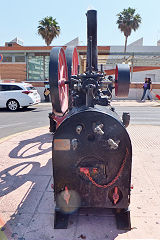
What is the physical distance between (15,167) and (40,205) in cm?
172

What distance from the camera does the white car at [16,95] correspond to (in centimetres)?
1333

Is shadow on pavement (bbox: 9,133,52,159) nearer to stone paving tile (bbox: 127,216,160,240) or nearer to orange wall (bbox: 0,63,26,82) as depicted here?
stone paving tile (bbox: 127,216,160,240)

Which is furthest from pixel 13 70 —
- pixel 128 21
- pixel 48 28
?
pixel 128 21

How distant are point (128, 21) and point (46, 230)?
136ft

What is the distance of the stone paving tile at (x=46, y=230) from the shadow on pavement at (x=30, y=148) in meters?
2.63

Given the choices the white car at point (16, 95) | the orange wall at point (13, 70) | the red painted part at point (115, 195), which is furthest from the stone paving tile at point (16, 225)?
the orange wall at point (13, 70)

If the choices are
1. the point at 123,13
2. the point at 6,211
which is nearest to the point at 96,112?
the point at 6,211

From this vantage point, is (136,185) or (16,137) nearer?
(136,185)

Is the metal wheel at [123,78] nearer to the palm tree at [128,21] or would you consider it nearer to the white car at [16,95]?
the white car at [16,95]

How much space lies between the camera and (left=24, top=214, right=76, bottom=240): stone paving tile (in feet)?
9.57

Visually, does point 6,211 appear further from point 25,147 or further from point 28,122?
point 28,122

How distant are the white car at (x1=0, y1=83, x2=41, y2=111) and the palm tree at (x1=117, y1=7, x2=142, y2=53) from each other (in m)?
31.6

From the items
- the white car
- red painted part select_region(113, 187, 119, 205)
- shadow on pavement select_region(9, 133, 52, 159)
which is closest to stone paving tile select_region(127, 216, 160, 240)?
red painted part select_region(113, 187, 119, 205)

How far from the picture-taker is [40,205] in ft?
11.8
